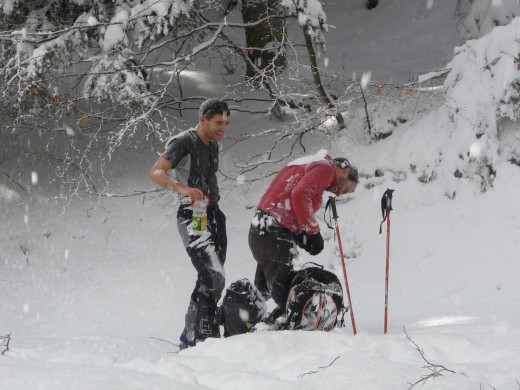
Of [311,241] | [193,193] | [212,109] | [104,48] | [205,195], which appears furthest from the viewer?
[104,48]

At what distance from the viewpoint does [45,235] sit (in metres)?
9.62

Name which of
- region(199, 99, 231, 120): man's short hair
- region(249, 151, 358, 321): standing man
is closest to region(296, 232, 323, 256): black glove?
region(249, 151, 358, 321): standing man

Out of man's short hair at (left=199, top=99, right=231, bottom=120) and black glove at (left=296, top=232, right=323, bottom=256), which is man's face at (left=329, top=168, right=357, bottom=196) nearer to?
black glove at (left=296, top=232, right=323, bottom=256)

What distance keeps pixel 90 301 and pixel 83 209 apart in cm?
238

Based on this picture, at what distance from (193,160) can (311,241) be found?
1.18m

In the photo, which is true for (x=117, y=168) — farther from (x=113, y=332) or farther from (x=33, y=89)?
(x=113, y=332)

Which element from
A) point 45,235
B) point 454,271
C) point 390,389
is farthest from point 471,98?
point 45,235

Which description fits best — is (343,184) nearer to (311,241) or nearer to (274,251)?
(311,241)

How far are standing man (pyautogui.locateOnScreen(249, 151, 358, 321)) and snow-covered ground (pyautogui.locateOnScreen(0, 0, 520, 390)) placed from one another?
807mm

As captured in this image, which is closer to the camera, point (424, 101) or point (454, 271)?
point (454, 271)

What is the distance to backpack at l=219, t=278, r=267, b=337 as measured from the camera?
16.2 ft

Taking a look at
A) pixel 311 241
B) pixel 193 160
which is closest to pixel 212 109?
pixel 193 160

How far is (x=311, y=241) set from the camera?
4.92 m

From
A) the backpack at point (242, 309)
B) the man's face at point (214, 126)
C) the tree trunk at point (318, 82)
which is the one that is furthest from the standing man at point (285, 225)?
the tree trunk at point (318, 82)
